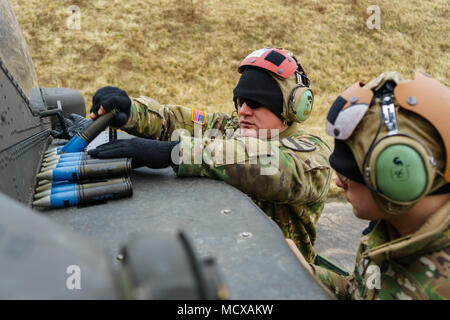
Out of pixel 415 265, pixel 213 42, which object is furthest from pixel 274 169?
pixel 213 42

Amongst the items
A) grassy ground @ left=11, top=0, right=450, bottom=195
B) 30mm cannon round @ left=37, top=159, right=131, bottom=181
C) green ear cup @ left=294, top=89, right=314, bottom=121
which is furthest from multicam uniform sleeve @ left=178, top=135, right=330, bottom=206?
grassy ground @ left=11, top=0, right=450, bottom=195

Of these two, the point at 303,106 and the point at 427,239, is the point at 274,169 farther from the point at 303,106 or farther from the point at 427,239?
Answer: the point at 427,239

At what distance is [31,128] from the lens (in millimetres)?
2533

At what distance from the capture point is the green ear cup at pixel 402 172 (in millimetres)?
1128

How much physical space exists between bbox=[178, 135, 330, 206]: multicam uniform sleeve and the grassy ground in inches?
362

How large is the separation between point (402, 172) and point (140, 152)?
145 centimetres

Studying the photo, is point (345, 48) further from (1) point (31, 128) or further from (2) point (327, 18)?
(1) point (31, 128)

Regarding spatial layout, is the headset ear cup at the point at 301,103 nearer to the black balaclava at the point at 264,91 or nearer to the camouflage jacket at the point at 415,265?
the black balaclava at the point at 264,91

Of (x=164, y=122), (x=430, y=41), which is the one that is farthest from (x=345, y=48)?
(x=164, y=122)

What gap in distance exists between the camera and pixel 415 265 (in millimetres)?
1244

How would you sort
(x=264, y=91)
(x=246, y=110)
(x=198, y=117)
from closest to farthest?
(x=264, y=91)
(x=246, y=110)
(x=198, y=117)

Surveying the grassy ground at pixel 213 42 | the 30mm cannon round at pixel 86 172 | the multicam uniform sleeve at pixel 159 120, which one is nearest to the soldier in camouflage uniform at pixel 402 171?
the 30mm cannon round at pixel 86 172
